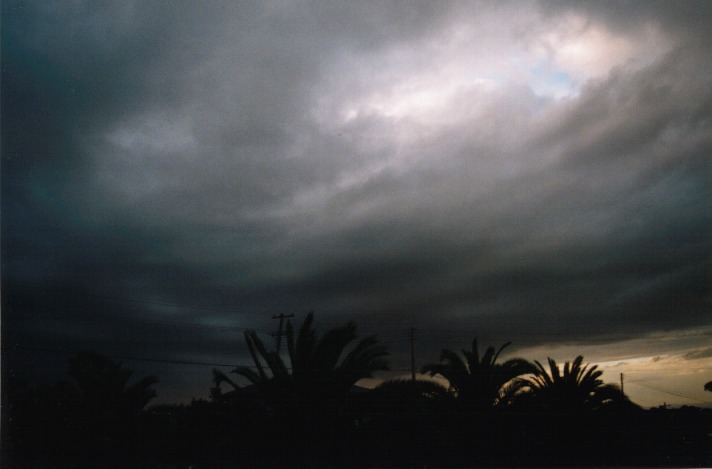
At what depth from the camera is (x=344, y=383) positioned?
1364 cm

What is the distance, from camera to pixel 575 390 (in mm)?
18922

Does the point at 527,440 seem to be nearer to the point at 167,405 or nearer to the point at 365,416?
the point at 365,416

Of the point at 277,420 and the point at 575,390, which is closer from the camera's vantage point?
the point at 277,420

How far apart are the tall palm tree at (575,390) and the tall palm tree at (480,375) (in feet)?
8.22

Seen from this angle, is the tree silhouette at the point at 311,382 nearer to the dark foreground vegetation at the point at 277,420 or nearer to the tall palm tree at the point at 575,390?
the dark foreground vegetation at the point at 277,420

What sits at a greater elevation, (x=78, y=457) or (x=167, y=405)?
(x=167, y=405)

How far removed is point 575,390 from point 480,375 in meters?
4.53

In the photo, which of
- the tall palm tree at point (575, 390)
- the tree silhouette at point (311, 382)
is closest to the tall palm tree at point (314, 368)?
the tree silhouette at point (311, 382)

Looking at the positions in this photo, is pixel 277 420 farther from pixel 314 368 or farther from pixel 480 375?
pixel 480 375

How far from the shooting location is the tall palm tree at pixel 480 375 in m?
16.5

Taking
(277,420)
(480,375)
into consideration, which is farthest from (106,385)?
(480,375)

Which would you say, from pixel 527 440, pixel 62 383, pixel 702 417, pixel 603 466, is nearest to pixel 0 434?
pixel 62 383

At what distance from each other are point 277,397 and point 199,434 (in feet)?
6.37

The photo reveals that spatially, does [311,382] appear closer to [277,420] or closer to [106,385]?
[277,420]
